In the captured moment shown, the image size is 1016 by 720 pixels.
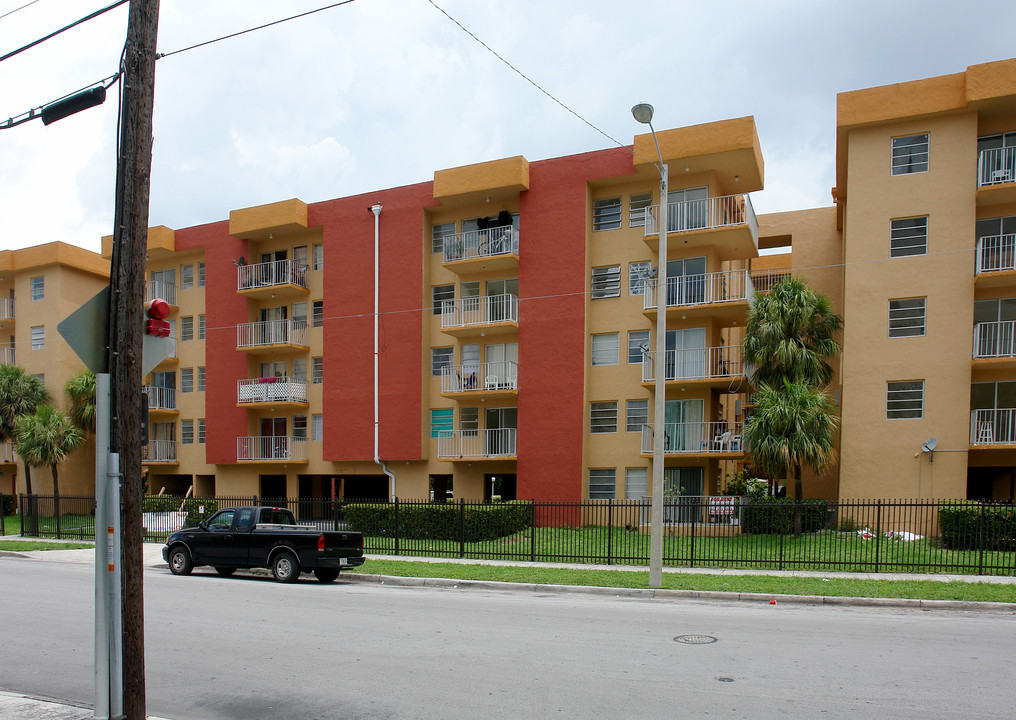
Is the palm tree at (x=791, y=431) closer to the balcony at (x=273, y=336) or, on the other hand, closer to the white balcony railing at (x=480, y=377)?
the white balcony railing at (x=480, y=377)

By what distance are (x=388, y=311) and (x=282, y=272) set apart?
619 centimetres

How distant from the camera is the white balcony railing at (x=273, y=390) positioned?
35.3 m

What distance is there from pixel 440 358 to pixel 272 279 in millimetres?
9070

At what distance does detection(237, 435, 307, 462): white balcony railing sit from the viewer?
35.2 metres

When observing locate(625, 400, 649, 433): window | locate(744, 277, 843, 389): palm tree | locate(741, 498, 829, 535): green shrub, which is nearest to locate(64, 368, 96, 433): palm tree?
locate(625, 400, 649, 433): window

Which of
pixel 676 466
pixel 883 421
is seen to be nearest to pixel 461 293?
pixel 676 466

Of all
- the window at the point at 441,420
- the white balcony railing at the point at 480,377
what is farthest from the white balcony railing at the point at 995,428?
the window at the point at 441,420

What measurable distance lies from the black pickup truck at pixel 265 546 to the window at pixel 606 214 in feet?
56.5

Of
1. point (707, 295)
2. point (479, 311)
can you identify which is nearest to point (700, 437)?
point (707, 295)

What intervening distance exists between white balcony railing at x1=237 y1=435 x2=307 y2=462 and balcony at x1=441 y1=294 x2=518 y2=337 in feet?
29.8

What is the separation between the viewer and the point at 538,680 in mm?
7902

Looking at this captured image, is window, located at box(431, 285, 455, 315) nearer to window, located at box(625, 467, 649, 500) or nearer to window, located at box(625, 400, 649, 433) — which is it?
window, located at box(625, 400, 649, 433)

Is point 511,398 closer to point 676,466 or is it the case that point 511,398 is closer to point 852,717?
point 676,466

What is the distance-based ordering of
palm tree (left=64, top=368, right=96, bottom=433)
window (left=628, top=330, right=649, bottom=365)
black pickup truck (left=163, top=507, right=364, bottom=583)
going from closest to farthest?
black pickup truck (left=163, top=507, right=364, bottom=583) < window (left=628, top=330, right=649, bottom=365) < palm tree (left=64, top=368, right=96, bottom=433)
